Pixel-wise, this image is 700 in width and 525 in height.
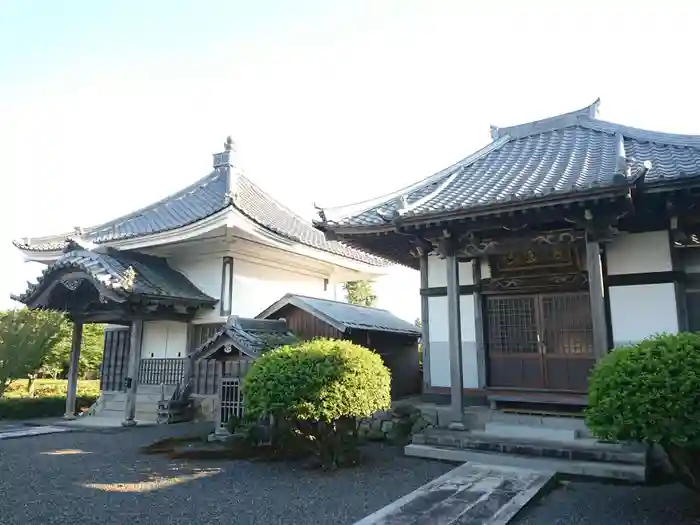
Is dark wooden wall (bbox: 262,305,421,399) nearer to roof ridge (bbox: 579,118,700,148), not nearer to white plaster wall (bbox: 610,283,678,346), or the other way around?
white plaster wall (bbox: 610,283,678,346)

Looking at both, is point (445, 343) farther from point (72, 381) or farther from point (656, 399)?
point (72, 381)

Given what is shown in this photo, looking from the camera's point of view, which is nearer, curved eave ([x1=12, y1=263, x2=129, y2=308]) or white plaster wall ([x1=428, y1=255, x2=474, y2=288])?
white plaster wall ([x1=428, y1=255, x2=474, y2=288])

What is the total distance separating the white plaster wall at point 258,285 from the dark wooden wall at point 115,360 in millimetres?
3969

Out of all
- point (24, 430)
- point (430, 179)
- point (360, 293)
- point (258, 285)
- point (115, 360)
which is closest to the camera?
point (430, 179)

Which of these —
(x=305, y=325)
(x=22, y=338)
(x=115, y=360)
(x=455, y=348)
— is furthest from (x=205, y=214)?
(x=455, y=348)

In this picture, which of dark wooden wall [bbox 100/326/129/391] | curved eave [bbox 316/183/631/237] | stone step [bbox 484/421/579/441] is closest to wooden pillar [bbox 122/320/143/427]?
dark wooden wall [bbox 100/326/129/391]

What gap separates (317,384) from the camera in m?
7.60

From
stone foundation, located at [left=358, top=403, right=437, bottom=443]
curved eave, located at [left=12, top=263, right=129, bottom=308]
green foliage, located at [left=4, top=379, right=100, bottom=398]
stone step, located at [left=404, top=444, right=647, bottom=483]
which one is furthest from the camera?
green foliage, located at [left=4, top=379, right=100, bottom=398]

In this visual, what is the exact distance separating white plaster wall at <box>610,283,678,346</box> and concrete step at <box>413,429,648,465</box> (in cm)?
213

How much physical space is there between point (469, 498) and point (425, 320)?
4.93 m

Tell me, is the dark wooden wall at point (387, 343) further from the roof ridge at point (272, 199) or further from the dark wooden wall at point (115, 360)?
the roof ridge at point (272, 199)

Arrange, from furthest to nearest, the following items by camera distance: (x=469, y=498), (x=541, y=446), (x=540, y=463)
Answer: (x=541, y=446) → (x=540, y=463) → (x=469, y=498)

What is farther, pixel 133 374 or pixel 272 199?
pixel 272 199

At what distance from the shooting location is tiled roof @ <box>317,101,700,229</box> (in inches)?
319
